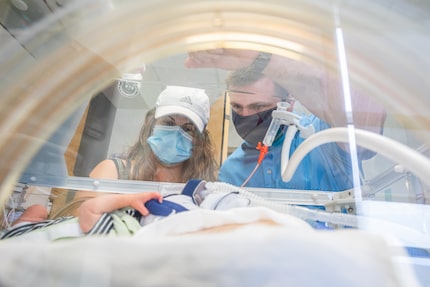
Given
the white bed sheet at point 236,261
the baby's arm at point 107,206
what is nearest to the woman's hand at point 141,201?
the baby's arm at point 107,206

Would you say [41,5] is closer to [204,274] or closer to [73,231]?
[73,231]

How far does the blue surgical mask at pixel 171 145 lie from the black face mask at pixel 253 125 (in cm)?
25

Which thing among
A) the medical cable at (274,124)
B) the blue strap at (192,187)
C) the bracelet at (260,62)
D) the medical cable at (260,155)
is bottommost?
the blue strap at (192,187)

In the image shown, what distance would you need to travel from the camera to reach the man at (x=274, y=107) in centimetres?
76

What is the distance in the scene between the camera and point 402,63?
57cm

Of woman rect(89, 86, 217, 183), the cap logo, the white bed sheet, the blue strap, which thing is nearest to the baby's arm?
the blue strap

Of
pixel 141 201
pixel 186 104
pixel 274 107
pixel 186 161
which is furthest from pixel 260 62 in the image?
pixel 141 201

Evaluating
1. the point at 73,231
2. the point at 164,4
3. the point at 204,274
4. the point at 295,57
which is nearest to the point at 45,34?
the point at 164,4

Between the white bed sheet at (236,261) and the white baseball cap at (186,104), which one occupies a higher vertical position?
the white baseball cap at (186,104)

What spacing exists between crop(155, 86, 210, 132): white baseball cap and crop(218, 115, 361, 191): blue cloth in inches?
9.1

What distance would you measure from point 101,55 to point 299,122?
0.64 metres

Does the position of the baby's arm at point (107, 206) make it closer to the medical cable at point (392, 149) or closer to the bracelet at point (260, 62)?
the medical cable at point (392, 149)

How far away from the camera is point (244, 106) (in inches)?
43.6

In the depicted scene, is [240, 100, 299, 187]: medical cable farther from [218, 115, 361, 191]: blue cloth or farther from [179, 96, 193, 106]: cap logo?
[179, 96, 193, 106]: cap logo
